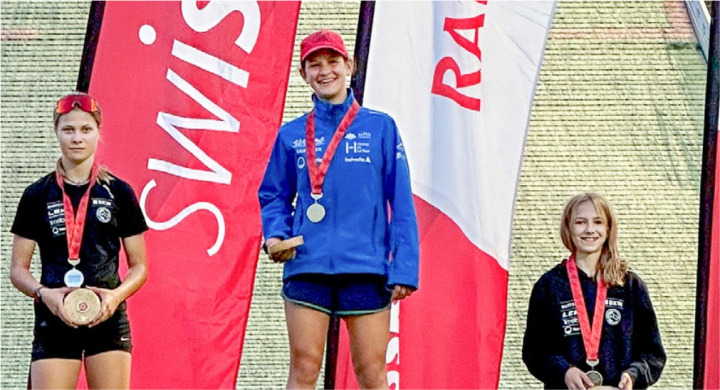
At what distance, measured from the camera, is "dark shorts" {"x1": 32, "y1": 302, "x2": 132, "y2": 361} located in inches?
179

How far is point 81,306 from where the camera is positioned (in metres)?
4.43

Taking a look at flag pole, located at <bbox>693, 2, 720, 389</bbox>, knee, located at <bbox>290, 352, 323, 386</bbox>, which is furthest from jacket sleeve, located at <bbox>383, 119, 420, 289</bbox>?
flag pole, located at <bbox>693, 2, 720, 389</bbox>

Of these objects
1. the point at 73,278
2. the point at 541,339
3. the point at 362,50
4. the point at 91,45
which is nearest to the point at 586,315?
the point at 541,339

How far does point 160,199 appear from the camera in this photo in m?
5.47

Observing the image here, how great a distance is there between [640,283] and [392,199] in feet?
3.43

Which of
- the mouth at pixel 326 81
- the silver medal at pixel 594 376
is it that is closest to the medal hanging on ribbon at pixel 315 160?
the mouth at pixel 326 81

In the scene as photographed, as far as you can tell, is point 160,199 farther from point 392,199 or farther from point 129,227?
point 392,199

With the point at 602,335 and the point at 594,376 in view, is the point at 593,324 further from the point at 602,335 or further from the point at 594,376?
the point at 594,376

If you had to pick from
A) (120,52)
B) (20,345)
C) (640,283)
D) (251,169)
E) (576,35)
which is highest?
(576,35)

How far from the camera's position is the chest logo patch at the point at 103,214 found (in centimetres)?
464

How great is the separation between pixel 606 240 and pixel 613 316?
0.29m

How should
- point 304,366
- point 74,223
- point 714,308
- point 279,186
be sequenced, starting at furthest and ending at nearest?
point 714,308, point 74,223, point 279,186, point 304,366

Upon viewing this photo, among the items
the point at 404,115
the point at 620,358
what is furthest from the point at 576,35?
the point at 620,358

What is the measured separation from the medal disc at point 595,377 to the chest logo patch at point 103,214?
179cm
